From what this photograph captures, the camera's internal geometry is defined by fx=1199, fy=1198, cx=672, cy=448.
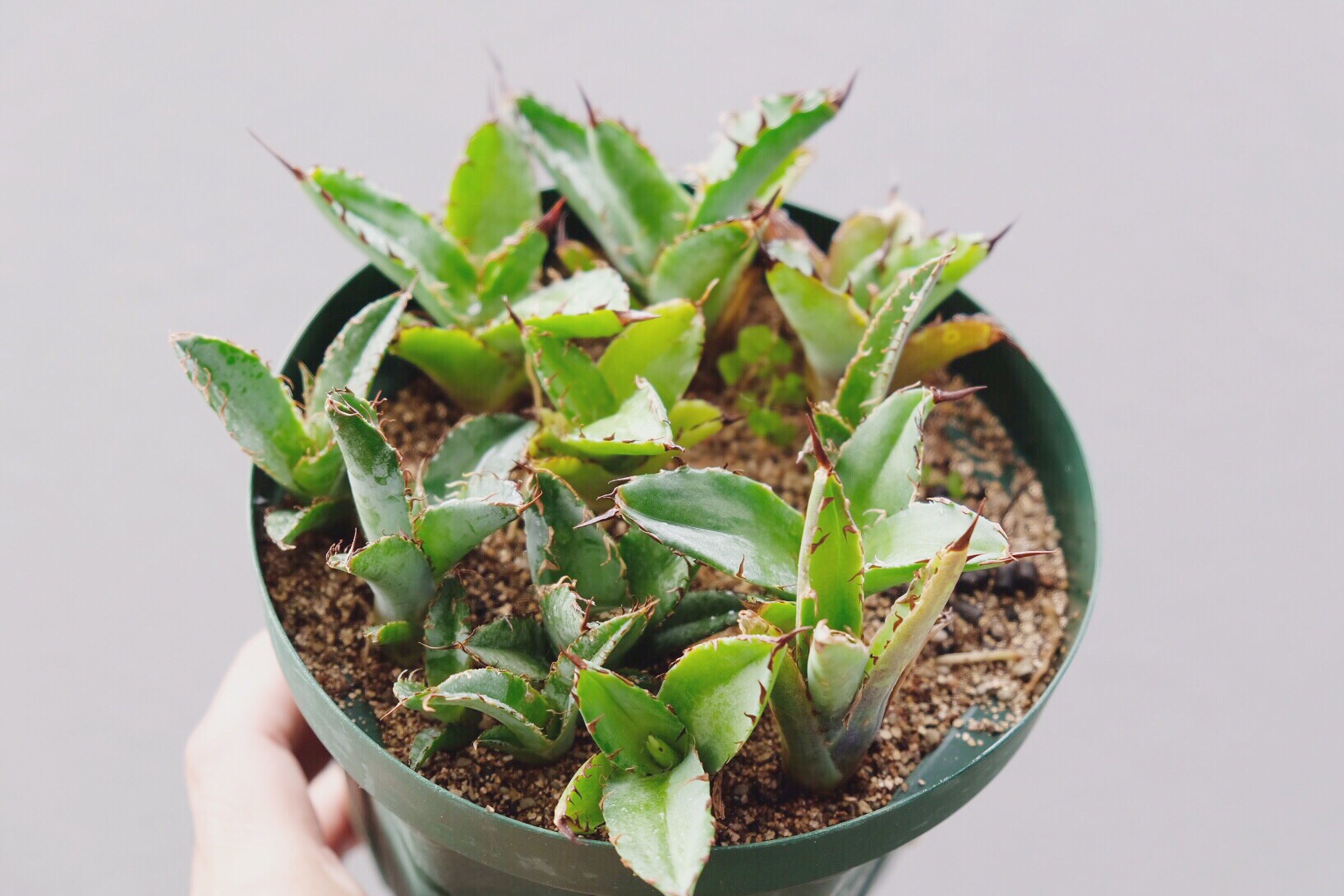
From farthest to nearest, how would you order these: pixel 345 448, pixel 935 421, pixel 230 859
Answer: pixel 935 421, pixel 230 859, pixel 345 448

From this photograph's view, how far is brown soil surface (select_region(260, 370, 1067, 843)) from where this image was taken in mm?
750

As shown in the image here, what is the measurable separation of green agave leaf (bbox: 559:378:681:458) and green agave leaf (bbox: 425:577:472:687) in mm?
122

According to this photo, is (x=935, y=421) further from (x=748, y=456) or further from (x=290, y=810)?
(x=290, y=810)

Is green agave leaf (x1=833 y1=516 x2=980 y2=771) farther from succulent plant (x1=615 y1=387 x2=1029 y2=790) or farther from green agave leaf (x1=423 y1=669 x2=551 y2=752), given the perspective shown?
green agave leaf (x1=423 y1=669 x2=551 y2=752)

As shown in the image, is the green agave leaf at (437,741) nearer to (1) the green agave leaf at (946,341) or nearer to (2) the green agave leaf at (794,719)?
(2) the green agave leaf at (794,719)

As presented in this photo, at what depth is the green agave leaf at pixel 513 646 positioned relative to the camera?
28.3 inches

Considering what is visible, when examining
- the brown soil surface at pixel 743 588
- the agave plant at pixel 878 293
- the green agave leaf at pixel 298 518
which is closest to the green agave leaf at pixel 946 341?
the agave plant at pixel 878 293

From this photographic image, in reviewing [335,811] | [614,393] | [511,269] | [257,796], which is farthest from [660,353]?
[335,811]

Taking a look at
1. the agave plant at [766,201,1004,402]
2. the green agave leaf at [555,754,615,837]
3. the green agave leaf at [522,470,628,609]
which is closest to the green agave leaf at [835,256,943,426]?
the agave plant at [766,201,1004,402]

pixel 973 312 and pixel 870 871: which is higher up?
pixel 973 312

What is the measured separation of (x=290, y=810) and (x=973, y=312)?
672 mm

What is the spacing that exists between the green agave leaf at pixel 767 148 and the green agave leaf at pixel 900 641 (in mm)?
337

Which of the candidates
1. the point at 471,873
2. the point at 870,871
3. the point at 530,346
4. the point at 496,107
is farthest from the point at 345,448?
the point at 870,871

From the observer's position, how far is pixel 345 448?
2.18 ft
